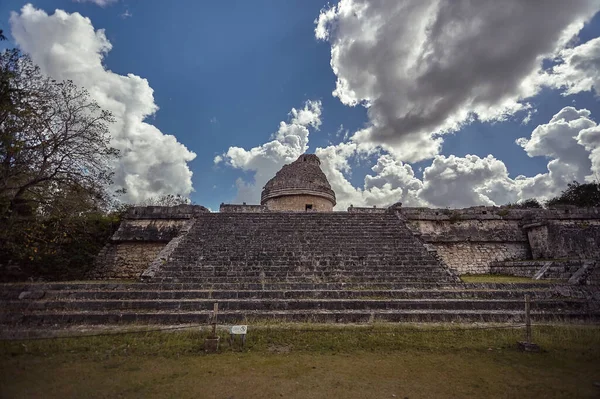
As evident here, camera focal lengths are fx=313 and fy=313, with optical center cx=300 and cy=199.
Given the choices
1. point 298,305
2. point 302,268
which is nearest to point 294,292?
point 298,305

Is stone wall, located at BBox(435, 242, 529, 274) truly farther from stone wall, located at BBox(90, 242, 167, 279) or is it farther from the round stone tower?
stone wall, located at BBox(90, 242, 167, 279)

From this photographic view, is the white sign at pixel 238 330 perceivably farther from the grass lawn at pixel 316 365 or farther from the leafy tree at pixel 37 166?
the leafy tree at pixel 37 166

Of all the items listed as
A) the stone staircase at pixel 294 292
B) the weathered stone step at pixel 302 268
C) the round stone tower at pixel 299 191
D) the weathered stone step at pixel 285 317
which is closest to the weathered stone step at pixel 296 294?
the stone staircase at pixel 294 292

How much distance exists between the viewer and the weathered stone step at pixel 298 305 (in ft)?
22.7

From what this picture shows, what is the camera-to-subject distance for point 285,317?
21.6 ft

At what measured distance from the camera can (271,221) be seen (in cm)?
1302

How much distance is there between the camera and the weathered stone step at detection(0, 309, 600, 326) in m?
6.50

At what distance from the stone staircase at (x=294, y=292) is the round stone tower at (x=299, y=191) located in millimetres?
8714

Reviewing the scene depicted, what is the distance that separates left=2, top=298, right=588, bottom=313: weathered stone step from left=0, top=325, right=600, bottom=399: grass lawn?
0.84 m

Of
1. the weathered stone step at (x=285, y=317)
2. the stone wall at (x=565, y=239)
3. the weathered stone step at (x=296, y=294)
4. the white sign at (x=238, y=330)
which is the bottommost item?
the weathered stone step at (x=285, y=317)

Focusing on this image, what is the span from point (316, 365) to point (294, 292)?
9.29ft

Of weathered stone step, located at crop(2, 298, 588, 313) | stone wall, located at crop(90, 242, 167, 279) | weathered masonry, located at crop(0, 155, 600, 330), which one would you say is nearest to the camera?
weathered masonry, located at crop(0, 155, 600, 330)

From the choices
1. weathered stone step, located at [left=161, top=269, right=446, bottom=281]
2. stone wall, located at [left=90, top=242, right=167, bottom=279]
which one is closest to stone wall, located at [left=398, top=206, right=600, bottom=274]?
weathered stone step, located at [left=161, top=269, right=446, bottom=281]

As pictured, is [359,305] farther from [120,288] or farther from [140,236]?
[140,236]
